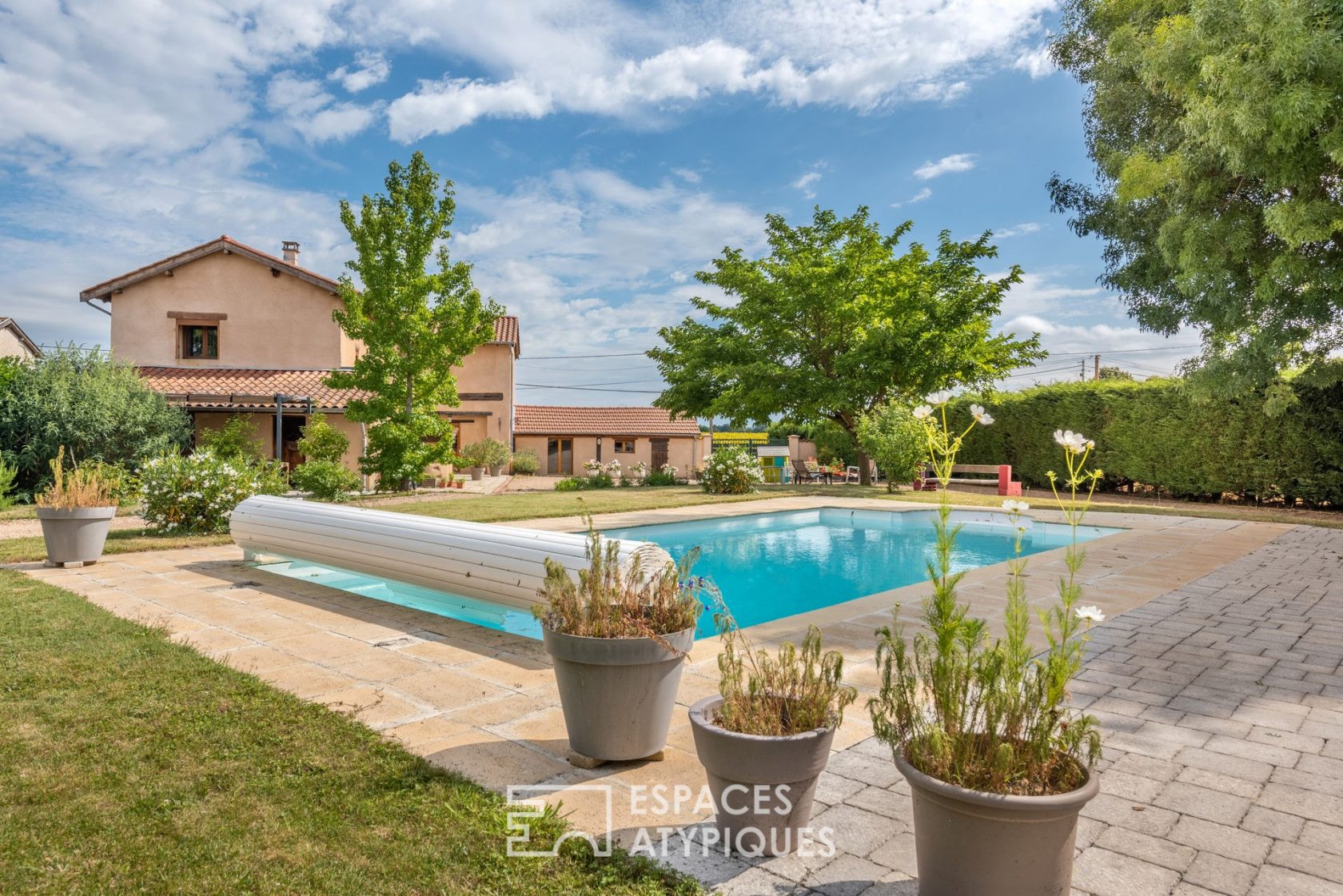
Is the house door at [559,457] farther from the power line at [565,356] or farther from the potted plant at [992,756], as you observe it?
the potted plant at [992,756]

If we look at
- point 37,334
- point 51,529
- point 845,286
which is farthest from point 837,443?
point 37,334

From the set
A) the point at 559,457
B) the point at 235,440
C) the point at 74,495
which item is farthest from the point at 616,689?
the point at 559,457

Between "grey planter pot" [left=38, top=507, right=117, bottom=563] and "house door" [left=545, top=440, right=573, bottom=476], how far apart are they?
2910 cm

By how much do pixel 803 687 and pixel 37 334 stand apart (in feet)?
130

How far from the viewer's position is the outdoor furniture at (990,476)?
18.9m

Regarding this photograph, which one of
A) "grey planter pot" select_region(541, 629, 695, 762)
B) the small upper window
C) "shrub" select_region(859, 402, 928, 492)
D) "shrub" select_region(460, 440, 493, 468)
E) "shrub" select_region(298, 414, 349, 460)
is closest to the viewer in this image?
"grey planter pot" select_region(541, 629, 695, 762)

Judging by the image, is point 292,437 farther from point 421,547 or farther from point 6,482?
point 421,547

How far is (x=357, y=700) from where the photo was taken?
145 inches

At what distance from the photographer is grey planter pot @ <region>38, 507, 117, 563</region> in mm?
7250

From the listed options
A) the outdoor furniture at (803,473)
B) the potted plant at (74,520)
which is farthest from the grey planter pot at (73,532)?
the outdoor furniture at (803,473)

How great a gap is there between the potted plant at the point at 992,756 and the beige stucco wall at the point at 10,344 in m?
37.0

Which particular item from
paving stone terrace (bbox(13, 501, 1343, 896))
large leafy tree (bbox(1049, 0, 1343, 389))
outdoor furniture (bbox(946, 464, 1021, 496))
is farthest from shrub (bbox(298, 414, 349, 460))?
large leafy tree (bbox(1049, 0, 1343, 389))

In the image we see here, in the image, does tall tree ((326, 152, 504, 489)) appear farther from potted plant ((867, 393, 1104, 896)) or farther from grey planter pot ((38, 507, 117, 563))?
potted plant ((867, 393, 1104, 896))

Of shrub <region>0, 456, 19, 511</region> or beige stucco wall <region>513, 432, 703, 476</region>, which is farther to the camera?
beige stucco wall <region>513, 432, 703, 476</region>
